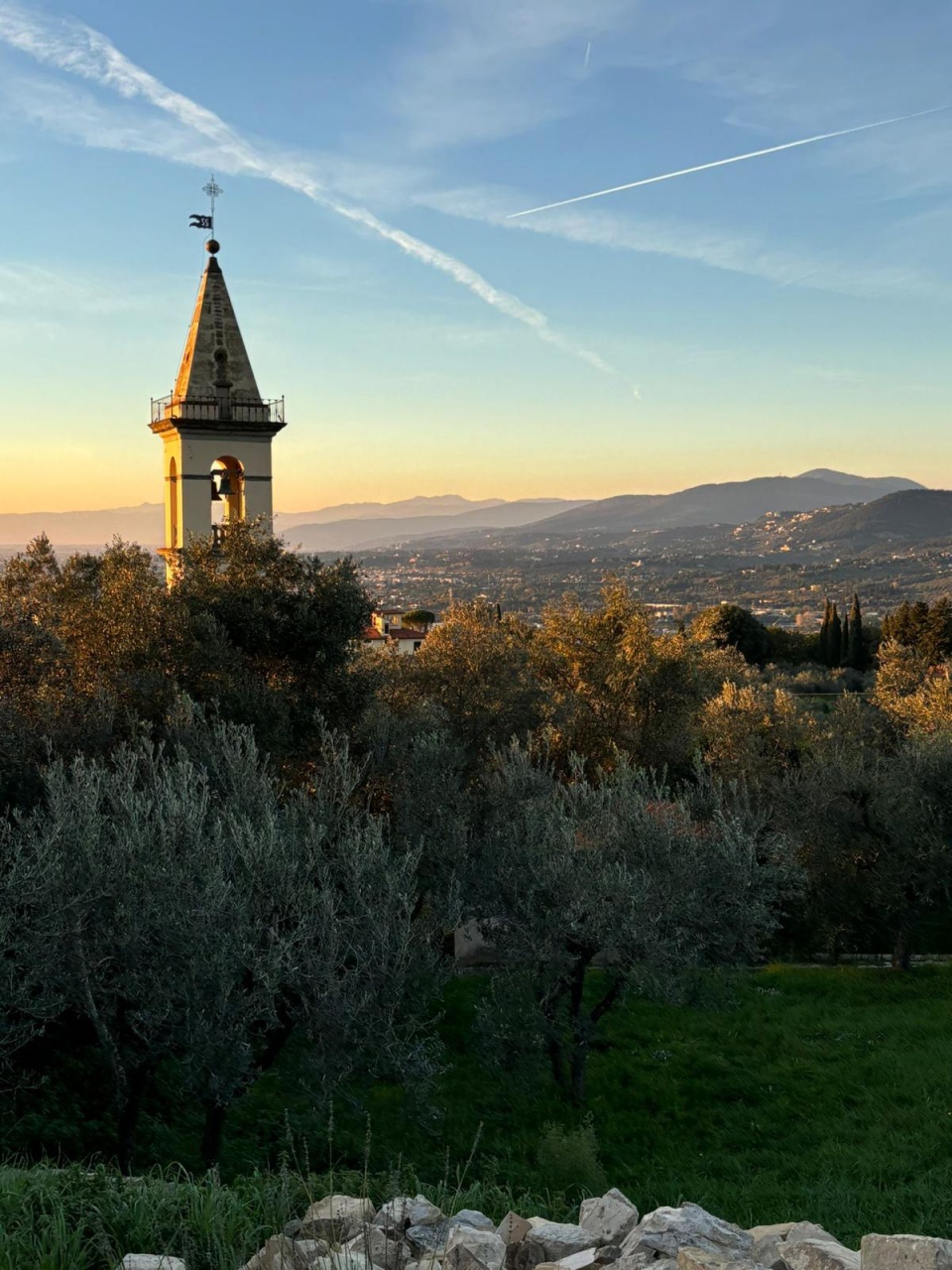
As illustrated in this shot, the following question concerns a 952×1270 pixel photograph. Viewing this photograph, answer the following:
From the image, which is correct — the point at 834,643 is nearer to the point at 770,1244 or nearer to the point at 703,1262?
the point at 770,1244

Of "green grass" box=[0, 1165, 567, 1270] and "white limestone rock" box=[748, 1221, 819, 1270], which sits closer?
"green grass" box=[0, 1165, 567, 1270]

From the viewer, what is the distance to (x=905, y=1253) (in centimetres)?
659

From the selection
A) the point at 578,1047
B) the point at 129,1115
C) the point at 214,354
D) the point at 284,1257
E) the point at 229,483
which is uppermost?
the point at 214,354

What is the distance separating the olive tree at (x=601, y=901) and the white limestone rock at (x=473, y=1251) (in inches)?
349

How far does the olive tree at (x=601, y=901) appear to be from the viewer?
54.2 ft

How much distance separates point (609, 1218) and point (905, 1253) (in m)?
2.75

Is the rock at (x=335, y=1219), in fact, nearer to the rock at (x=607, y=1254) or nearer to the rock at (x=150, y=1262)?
the rock at (x=150, y=1262)

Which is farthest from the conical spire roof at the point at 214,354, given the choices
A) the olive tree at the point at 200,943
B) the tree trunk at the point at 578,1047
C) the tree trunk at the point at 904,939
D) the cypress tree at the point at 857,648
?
the cypress tree at the point at 857,648

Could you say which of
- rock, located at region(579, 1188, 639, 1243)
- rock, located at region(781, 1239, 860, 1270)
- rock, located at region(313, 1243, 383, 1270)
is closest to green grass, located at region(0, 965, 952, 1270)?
rock, located at region(579, 1188, 639, 1243)

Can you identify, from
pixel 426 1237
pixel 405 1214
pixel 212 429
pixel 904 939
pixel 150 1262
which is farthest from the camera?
pixel 212 429

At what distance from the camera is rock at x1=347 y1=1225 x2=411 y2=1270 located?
729 centimetres

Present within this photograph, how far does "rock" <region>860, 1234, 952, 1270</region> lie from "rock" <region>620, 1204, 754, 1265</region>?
1.12m

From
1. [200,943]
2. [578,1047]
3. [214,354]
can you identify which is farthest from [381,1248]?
[214,354]

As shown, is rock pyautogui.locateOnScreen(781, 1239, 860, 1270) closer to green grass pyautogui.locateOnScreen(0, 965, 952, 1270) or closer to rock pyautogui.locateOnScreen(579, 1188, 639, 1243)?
rock pyautogui.locateOnScreen(579, 1188, 639, 1243)
